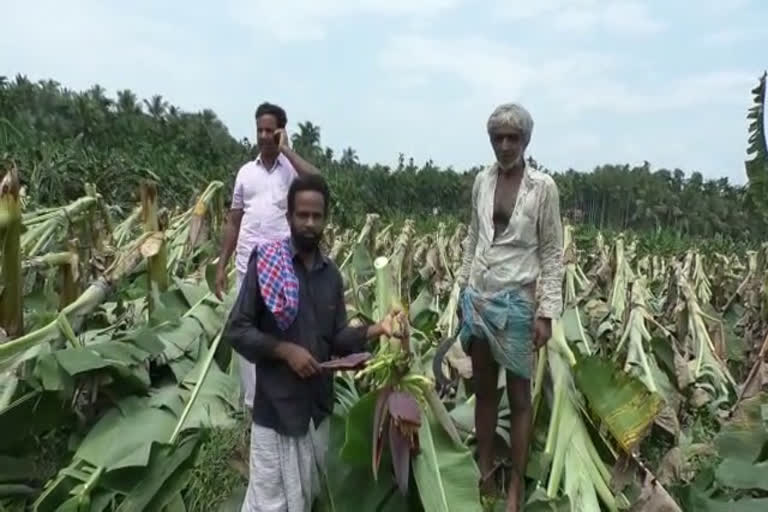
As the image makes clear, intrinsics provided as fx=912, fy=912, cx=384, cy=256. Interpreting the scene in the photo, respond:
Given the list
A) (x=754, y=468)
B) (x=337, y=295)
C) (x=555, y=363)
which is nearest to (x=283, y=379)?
(x=337, y=295)

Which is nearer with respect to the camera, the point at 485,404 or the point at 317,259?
the point at 317,259

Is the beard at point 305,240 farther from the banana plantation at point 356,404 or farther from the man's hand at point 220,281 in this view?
the man's hand at point 220,281

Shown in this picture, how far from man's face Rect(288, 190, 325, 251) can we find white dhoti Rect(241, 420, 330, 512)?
673 millimetres

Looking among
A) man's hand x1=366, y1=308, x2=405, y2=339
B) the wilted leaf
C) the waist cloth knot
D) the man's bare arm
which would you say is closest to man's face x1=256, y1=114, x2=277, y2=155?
the man's bare arm

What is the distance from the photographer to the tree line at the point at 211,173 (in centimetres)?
1286

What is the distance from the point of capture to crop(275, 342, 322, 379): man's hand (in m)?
2.97

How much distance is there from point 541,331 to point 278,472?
1103mm

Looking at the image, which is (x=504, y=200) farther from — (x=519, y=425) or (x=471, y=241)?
(x=519, y=425)

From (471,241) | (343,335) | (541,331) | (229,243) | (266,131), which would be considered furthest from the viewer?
(229,243)

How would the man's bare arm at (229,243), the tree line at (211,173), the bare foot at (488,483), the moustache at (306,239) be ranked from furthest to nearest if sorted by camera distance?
1. the tree line at (211,173)
2. the man's bare arm at (229,243)
3. the bare foot at (488,483)
4. the moustache at (306,239)

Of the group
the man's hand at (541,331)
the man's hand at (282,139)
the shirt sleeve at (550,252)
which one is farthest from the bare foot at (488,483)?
the man's hand at (282,139)

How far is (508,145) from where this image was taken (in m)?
3.33

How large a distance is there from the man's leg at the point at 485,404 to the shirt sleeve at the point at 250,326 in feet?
3.00

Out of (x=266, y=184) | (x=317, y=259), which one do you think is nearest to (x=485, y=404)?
(x=317, y=259)
